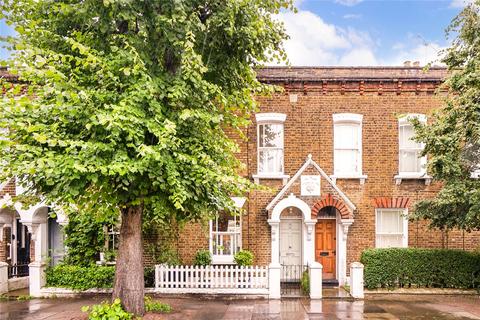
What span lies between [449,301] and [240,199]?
7.82m

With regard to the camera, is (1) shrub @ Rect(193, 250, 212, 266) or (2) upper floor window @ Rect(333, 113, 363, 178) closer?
(1) shrub @ Rect(193, 250, 212, 266)

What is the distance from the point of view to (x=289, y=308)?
12320 mm

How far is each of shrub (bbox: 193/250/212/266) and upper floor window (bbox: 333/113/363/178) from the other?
228 inches

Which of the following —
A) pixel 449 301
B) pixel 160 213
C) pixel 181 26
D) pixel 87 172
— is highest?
pixel 181 26

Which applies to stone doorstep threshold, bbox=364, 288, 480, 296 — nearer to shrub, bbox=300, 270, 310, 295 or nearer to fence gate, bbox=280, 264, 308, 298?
shrub, bbox=300, 270, 310, 295

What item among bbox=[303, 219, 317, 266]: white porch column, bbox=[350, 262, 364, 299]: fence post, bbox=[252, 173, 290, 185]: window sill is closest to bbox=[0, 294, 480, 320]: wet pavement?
bbox=[350, 262, 364, 299]: fence post

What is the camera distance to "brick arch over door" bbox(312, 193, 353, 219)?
1534cm

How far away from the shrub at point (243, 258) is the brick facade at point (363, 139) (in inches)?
27.8

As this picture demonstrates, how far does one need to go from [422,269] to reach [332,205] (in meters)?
3.90

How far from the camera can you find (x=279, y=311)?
11977 mm

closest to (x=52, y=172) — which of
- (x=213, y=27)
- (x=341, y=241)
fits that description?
(x=213, y=27)

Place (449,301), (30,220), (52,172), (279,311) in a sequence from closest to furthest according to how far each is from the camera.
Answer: (52,172), (279,311), (449,301), (30,220)

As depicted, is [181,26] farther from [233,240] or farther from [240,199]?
[233,240]

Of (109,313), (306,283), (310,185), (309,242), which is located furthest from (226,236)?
(109,313)
